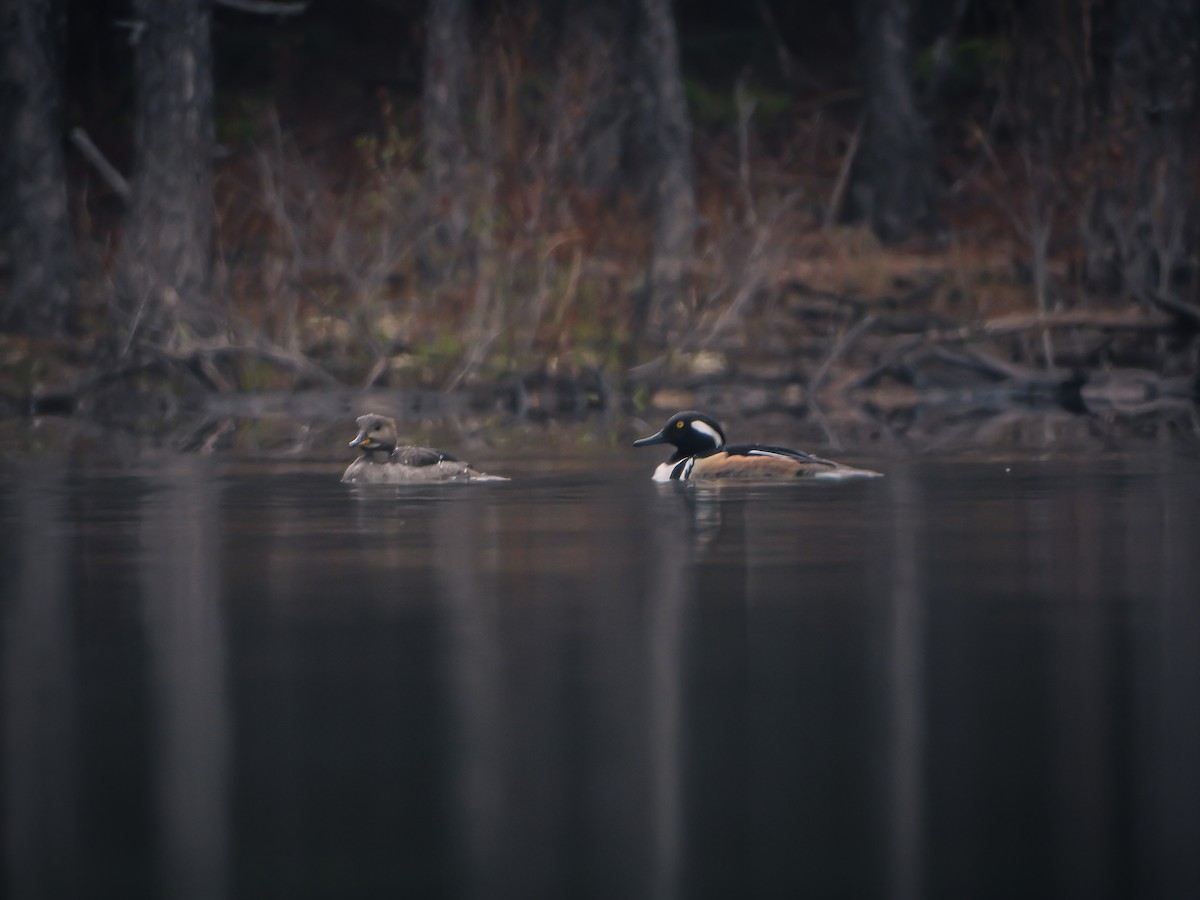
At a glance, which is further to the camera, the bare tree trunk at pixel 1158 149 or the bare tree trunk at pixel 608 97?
the bare tree trunk at pixel 608 97

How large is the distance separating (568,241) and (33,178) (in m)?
6.54

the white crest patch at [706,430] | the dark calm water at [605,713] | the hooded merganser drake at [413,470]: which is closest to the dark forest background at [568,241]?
the white crest patch at [706,430]

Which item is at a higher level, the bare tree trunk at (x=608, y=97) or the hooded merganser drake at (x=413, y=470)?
the bare tree trunk at (x=608, y=97)

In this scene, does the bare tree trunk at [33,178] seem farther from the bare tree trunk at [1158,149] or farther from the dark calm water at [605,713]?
the dark calm water at [605,713]

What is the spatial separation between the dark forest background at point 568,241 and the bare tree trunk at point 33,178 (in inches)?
1.4

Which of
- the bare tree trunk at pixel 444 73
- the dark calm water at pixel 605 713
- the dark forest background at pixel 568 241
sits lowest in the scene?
the dark calm water at pixel 605 713

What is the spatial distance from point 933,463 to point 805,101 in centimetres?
2559

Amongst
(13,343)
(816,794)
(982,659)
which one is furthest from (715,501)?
(13,343)

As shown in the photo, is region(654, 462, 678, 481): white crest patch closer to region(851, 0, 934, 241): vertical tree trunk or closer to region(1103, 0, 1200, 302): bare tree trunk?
region(1103, 0, 1200, 302): bare tree trunk

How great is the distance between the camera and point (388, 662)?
7.49 metres

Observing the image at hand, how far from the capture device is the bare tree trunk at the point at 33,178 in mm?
28141

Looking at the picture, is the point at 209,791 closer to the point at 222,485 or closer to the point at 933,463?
the point at 222,485

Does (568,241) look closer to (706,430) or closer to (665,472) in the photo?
(706,430)

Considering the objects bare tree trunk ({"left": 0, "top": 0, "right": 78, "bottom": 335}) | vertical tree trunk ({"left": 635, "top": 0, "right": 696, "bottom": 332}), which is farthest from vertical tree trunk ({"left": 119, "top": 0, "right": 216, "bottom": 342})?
vertical tree trunk ({"left": 635, "top": 0, "right": 696, "bottom": 332})
